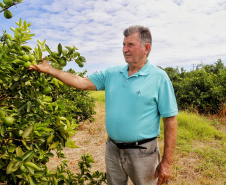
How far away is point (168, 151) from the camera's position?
237cm

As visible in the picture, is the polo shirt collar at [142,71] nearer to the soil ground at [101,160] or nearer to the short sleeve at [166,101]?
the short sleeve at [166,101]

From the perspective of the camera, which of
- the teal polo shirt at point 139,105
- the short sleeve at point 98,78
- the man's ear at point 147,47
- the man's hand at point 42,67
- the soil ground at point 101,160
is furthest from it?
the soil ground at point 101,160

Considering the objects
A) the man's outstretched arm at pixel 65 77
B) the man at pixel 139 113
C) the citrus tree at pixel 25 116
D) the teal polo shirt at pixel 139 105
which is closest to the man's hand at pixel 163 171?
the man at pixel 139 113

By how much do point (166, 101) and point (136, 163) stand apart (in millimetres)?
761

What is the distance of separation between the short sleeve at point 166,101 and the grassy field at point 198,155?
2130 millimetres

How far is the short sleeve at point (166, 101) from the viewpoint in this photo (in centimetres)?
232

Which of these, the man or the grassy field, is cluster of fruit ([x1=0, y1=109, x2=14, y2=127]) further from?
the grassy field

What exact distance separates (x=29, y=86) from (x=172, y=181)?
3.32m

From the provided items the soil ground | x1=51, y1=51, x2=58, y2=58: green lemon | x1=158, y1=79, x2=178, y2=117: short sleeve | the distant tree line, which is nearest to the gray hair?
x1=158, y1=79, x2=178, y2=117: short sleeve

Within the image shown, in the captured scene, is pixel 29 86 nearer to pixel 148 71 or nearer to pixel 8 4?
pixel 8 4

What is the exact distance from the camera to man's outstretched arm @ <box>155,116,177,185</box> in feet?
7.68

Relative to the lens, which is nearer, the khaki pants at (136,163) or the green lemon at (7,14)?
the green lemon at (7,14)

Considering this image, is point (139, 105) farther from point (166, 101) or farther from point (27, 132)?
point (27, 132)

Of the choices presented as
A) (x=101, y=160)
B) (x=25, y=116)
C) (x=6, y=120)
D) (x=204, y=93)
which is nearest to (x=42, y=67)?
(x=25, y=116)
